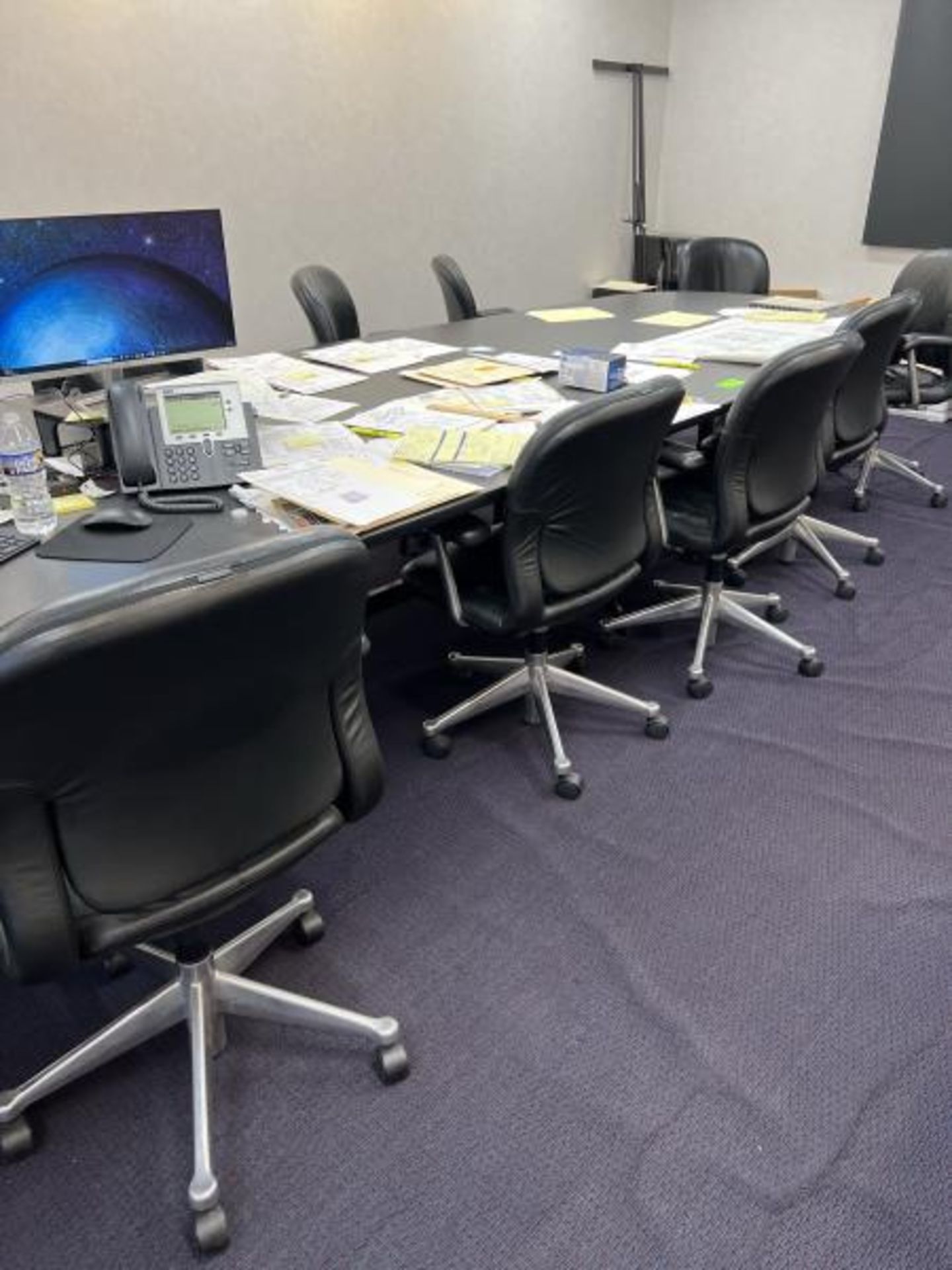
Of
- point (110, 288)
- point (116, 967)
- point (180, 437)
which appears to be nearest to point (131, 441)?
point (180, 437)

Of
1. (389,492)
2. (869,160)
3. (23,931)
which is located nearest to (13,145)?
(389,492)

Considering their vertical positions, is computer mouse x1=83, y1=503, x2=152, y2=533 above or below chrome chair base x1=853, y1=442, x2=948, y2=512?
above

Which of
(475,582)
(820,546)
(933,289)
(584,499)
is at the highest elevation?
(933,289)

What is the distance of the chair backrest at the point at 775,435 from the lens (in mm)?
2119

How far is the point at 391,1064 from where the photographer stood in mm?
1469

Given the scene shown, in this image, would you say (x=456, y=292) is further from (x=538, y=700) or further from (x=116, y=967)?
(x=116, y=967)

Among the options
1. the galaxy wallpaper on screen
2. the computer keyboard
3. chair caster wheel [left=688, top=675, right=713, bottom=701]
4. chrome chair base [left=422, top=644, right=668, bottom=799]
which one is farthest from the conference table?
chair caster wheel [left=688, top=675, right=713, bottom=701]

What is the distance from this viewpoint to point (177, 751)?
3.57 ft

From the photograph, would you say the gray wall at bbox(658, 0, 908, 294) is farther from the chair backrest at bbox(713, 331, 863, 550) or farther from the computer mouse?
the computer mouse

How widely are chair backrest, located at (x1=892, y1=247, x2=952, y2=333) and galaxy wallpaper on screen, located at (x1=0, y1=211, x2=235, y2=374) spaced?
2873mm

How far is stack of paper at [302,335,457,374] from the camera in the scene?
2775 millimetres

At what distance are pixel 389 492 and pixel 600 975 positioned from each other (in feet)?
3.20

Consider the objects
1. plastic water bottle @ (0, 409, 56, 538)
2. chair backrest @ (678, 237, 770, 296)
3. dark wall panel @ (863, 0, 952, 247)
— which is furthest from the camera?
dark wall panel @ (863, 0, 952, 247)

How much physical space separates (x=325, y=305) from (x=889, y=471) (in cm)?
251
